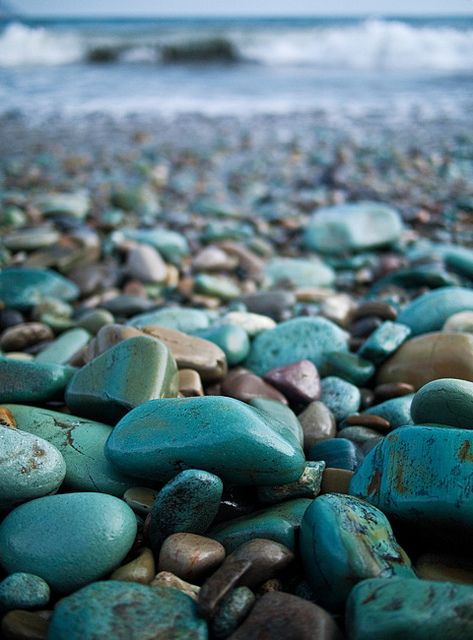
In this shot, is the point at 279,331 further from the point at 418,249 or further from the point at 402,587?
the point at 418,249

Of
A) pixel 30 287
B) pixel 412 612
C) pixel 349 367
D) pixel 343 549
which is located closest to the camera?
pixel 412 612

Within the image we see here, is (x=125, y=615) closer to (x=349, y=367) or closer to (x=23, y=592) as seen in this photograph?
(x=23, y=592)

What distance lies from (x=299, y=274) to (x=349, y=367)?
1.42m

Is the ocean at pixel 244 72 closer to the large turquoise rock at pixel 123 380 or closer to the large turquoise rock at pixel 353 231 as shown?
the large turquoise rock at pixel 353 231

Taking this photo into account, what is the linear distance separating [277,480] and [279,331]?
990 millimetres

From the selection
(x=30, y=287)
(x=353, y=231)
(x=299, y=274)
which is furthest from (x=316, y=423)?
(x=353, y=231)

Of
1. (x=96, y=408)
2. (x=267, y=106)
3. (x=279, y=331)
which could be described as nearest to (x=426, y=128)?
(x=267, y=106)

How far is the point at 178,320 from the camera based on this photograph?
2.66 metres

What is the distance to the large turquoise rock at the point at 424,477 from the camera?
4.51 ft

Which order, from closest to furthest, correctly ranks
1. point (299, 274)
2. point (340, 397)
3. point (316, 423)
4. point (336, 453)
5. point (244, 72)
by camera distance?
point (336, 453) → point (316, 423) → point (340, 397) → point (299, 274) → point (244, 72)

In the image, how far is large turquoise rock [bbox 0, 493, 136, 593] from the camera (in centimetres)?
137

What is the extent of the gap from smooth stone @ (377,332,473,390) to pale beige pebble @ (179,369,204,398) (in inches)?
28.5

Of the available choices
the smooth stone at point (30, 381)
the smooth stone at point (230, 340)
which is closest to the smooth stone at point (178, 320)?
the smooth stone at point (230, 340)

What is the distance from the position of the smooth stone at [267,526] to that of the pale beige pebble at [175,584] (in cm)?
16
